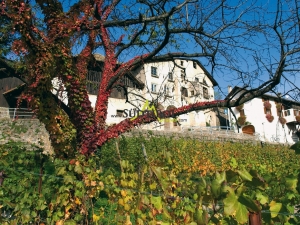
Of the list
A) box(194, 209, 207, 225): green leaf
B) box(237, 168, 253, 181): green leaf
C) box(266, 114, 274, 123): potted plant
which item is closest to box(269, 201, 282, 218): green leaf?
box(237, 168, 253, 181): green leaf

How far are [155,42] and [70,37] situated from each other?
182cm

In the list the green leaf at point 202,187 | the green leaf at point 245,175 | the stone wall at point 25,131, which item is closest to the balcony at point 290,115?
the stone wall at point 25,131

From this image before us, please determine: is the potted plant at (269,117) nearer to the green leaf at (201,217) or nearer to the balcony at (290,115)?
the balcony at (290,115)

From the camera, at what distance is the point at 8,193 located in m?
4.59

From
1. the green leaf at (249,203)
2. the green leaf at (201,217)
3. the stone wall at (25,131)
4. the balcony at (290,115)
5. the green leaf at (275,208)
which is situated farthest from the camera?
the balcony at (290,115)

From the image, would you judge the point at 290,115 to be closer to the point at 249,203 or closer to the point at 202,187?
the point at 202,187

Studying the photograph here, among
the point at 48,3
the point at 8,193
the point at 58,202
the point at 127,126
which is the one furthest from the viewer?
the point at 127,126

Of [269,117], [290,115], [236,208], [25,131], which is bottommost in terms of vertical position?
[236,208]

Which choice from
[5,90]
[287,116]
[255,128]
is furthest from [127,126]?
[287,116]

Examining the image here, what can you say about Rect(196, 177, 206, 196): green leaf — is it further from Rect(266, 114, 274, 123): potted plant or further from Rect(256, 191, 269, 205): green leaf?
Rect(266, 114, 274, 123): potted plant

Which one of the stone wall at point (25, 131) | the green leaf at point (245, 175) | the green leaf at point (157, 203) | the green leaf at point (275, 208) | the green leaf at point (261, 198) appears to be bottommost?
the green leaf at point (157, 203)

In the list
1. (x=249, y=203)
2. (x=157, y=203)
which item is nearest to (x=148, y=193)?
(x=157, y=203)

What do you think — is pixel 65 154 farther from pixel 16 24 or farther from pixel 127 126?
pixel 16 24

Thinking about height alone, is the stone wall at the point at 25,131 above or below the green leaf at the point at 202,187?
above
